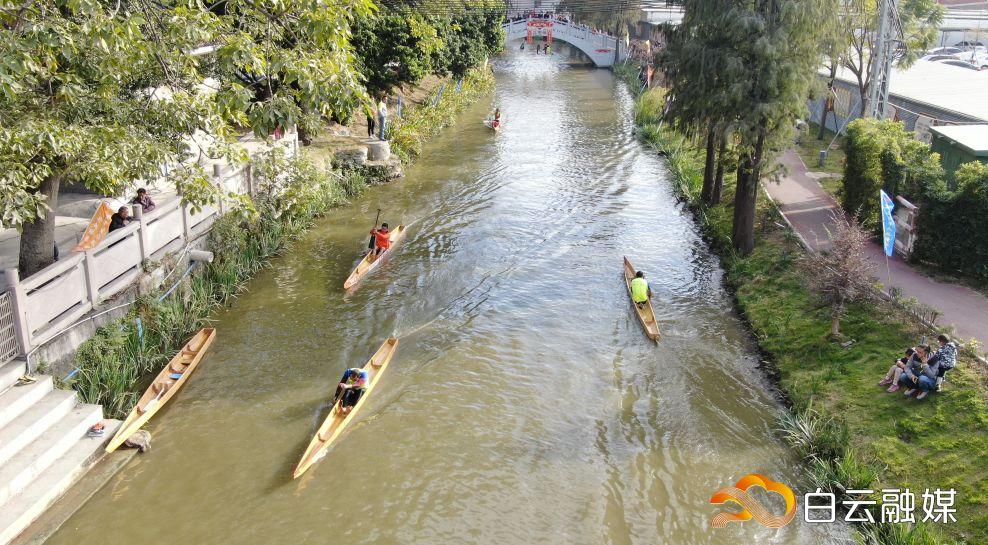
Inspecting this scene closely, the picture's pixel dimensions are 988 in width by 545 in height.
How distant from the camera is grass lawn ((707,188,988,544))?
10320mm

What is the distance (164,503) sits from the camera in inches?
421

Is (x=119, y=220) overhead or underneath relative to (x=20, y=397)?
overhead

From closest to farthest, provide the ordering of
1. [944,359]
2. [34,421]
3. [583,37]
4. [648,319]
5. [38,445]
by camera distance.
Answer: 1. [38,445]
2. [34,421]
3. [944,359]
4. [648,319]
5. [583,37]

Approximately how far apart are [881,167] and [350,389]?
1395 cm

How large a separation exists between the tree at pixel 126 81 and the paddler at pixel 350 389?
387cm

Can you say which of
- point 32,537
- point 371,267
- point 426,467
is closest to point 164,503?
point 32,537

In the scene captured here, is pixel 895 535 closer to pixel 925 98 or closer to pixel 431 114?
pixel 925 98

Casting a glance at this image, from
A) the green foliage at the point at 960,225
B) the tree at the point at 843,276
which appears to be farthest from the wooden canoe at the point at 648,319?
the green foliage at the point at 960,225

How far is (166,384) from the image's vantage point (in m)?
13.1

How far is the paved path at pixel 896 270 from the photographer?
534 inches

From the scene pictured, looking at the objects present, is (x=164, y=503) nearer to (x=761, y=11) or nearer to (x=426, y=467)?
(x=426, y=467)

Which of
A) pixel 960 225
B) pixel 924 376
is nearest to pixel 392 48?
pixel 960 225

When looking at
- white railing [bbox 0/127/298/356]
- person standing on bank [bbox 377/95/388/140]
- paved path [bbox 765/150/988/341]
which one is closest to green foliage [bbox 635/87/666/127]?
paved path [bbox 765/150/988/341]

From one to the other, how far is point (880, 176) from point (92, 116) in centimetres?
1719
